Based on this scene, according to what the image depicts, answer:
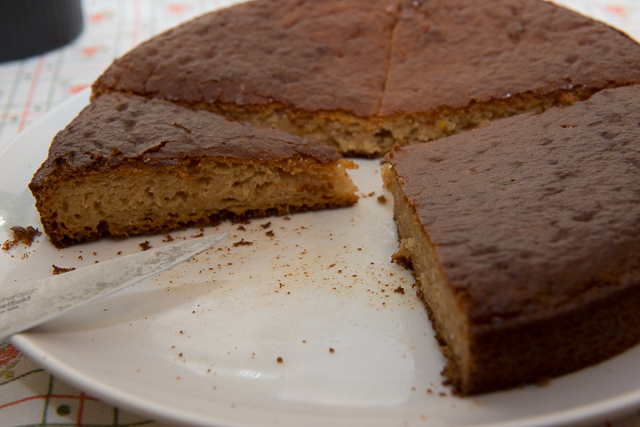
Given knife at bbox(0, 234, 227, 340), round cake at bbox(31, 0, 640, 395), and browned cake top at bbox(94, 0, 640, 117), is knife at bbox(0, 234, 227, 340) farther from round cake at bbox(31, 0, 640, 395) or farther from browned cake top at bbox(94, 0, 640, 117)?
browned cake top at bbox(94, 0, 640, 117)

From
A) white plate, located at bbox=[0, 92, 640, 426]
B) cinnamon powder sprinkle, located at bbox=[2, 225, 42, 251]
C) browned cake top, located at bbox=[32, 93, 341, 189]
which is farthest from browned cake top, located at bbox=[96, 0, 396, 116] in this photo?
cinnamon powder sprinkle, located at bbox=[2, 225, 42, 251]

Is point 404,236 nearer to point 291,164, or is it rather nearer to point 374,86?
point 291,164

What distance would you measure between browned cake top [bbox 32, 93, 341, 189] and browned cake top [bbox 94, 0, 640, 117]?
41cm

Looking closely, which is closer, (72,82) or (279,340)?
(279,340)

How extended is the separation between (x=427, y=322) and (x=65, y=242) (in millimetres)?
1978

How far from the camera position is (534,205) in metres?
2.44

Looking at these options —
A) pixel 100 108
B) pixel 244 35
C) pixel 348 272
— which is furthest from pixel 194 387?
pixel 244 35

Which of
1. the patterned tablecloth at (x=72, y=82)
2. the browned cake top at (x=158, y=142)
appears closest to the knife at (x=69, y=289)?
the patterned tablecloth at (x=72, y=82)

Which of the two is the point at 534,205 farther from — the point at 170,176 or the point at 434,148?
the point at 170,176

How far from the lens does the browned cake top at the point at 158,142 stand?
10.0ft

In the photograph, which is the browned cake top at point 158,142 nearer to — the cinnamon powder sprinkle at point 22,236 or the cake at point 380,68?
the cinnamon powder sprinkle at point 22,236

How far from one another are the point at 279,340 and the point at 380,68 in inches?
88.9

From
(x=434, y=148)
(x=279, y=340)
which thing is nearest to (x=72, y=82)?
(x=434, y=148)

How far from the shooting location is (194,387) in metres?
2.21
